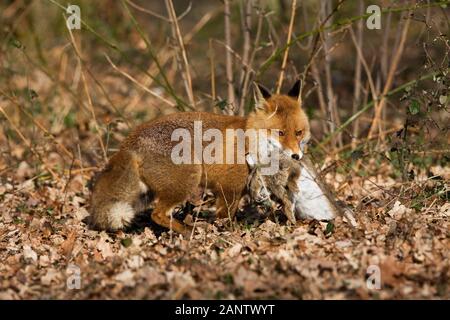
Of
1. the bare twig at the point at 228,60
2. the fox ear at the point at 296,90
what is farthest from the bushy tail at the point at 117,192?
the bare twig at the point at 228,60

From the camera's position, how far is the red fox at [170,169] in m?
7.07

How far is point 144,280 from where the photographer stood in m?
5.43

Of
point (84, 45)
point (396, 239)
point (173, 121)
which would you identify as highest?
point (84, 45)

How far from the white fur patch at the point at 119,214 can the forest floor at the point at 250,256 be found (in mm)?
186

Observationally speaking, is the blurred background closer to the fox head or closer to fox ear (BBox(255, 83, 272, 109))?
the fox head

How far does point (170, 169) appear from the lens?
23.2 feet

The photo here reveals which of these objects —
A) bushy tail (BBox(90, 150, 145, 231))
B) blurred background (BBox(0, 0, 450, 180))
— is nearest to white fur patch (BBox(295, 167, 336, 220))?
blurred background (BBox(0, 0, 450, 180))

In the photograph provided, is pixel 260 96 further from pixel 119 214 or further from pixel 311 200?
pixel 119 214

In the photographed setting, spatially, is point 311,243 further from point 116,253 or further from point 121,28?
point 121,28

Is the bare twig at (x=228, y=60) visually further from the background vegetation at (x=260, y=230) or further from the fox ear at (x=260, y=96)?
the fox ear at (x=260, y=96)

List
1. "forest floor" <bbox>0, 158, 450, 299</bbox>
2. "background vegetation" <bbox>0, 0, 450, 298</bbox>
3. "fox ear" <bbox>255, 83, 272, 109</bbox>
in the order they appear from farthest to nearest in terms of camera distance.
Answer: "fox ear" <bbox>255, 83, 272, 109</bbox> < "background vegetation" <bbox>0, 0, 450, 298</bbox> < "forest floor" <bbox>0, 158, 450, 299</bbox>

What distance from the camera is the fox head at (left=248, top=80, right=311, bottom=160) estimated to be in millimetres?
7113

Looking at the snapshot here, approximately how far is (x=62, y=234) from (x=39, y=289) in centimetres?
188
